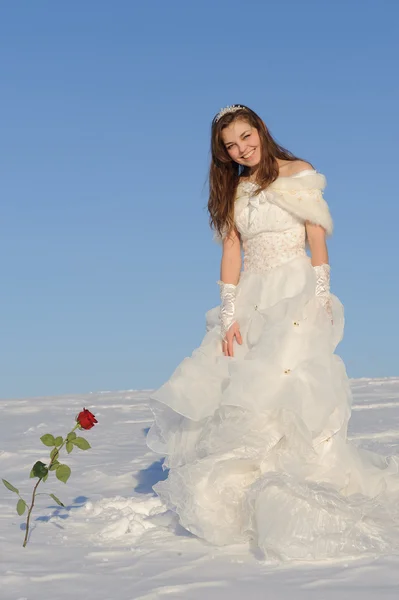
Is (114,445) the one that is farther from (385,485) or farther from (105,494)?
(385,485)

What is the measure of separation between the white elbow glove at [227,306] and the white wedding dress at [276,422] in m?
0.04

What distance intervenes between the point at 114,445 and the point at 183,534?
10.4 ft

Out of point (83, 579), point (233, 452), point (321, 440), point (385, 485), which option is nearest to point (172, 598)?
point (83, 579)

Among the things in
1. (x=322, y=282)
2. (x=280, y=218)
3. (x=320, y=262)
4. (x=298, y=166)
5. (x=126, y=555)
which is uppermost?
(x=298, y=166)

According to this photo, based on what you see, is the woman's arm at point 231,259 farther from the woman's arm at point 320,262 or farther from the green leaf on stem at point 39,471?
the green leaf on stem at point 39,471

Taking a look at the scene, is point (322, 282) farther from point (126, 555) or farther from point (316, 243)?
point (126, 555)

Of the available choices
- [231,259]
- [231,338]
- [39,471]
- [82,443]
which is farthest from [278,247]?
[39,471]

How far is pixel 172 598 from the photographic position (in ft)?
10.1

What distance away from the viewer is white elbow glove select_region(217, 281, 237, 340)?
4191mm

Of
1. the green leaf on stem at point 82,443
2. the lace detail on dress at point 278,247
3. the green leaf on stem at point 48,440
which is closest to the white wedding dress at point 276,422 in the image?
the lace detail on dress at point 278,247

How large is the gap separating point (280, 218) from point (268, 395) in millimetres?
939

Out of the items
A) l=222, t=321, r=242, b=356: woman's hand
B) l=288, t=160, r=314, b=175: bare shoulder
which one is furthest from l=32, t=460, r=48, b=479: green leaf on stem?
l=288, t=160, r=314, b=175: bare shoulder

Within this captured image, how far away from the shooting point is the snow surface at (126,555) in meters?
3.20

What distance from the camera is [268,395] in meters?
3.88
